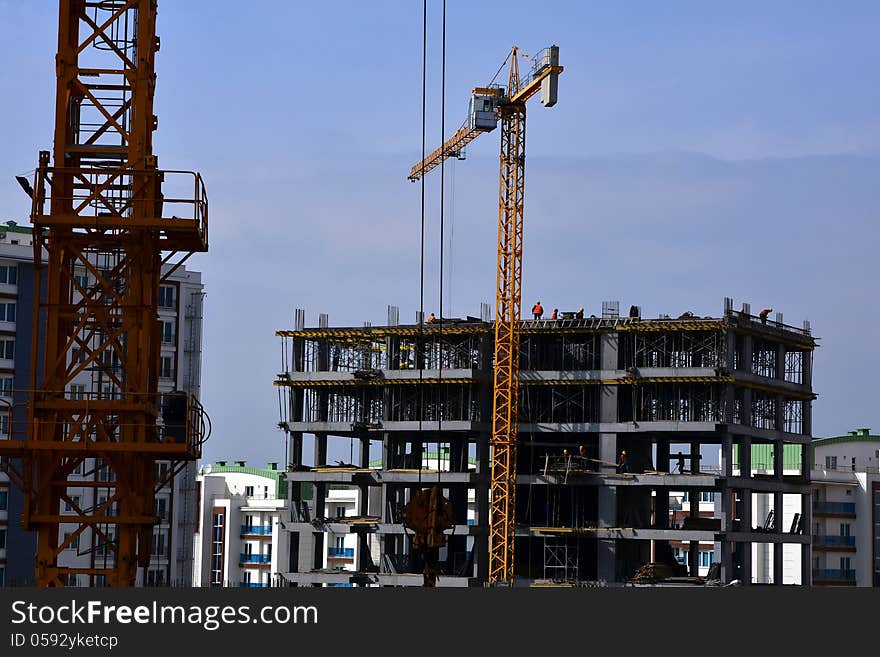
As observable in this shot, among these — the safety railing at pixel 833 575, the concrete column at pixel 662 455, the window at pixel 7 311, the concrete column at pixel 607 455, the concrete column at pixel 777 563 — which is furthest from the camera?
the safety railing at pixel 833 575

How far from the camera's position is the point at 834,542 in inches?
6644

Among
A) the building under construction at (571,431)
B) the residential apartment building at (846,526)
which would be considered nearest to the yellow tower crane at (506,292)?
the building under construction at (571,431)

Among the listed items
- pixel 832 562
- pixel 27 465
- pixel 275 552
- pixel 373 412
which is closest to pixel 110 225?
pixel 27 465

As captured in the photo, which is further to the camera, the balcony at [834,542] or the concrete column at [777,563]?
the balcony at [834,542]

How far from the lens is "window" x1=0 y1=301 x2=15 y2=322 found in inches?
5103

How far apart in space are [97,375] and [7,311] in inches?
420

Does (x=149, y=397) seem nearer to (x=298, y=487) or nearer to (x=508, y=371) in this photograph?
(x=508, y=371)

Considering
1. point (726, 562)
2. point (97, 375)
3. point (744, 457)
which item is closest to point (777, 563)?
point (726, 562)

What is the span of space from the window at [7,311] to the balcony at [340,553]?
71.8 meters

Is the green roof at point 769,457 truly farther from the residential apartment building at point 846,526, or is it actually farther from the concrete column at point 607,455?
the concrete column at point 607,455

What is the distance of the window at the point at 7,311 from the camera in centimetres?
12962

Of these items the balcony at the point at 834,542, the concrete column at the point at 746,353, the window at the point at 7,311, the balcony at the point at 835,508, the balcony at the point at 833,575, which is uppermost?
the window at the point at 7,311

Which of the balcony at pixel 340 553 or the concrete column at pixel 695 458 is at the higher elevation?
the concrete column at pixel 695 458

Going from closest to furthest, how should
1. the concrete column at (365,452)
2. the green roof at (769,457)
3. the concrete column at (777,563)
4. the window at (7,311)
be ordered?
the window at (7,311)
the concrete column at (777,563)
the concrete column at (365,452)
the green roof at (769,457)
